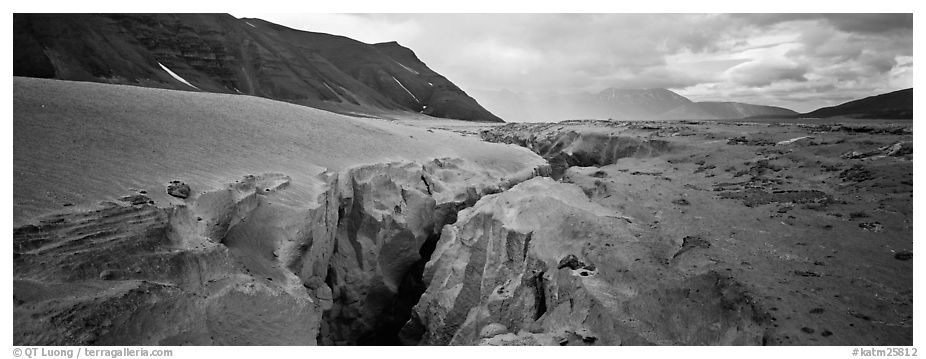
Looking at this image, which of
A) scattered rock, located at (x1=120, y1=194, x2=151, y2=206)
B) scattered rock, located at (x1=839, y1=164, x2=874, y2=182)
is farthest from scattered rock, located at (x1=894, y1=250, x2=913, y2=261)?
scattered rock, located at (x1=120, y1=194, x2=151, y2=206)

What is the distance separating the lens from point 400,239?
542 inches

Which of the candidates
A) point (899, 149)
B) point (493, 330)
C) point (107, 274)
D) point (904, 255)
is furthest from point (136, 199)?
point (899, 149)

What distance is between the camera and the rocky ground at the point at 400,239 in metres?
6.36

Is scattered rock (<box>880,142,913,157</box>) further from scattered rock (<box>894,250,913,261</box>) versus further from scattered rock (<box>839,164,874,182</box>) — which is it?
scattered rock (<box>894,250,913,261</box>)

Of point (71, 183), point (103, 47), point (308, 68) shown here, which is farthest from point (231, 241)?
point (308, 68)

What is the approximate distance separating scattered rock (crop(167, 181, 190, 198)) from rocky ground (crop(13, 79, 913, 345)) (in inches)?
1.4

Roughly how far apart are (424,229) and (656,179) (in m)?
7.56

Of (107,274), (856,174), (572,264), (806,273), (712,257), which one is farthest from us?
(856,174)

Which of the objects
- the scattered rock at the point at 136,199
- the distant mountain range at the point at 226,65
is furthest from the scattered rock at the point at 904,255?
the distant mountain range at the point at 226,65

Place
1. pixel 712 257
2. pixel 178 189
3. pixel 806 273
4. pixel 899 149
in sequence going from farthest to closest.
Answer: pixel 899 149, pixel 178 189, pixel 712 257, pixel 806 273

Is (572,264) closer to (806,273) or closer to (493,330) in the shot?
(493,330)

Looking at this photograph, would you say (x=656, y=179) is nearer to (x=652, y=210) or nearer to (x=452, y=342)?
(x=652, y=210)

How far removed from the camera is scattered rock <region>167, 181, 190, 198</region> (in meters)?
8.24

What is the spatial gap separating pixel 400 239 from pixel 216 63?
79.3 m
